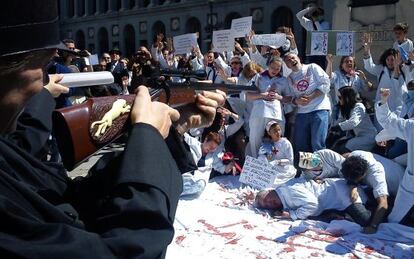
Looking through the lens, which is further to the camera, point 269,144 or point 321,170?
point 269,144

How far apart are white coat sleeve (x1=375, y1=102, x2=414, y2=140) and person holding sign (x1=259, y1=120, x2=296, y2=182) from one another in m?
1.29

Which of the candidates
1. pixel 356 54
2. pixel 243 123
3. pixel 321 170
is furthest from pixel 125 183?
pixel 356 54

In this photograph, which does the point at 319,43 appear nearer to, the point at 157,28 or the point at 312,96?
the point at 312,96

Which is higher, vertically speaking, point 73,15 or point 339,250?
point 73,15

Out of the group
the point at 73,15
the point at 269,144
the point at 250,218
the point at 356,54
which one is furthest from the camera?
the point at 73,15

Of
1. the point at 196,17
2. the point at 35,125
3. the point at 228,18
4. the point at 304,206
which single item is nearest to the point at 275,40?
the point at 304,206

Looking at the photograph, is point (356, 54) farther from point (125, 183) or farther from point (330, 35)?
point (125, 183)

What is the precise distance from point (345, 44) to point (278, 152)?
7.84 ft

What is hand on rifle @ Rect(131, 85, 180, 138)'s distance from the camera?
4.20ft

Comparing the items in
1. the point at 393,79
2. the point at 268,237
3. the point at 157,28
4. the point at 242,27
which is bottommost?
the point at 268,237

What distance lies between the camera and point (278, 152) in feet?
21.2

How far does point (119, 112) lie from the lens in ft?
4.41

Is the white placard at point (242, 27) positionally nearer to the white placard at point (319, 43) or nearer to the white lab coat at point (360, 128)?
the white placard at point (319, 43)

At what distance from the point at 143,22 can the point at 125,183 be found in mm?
41013
